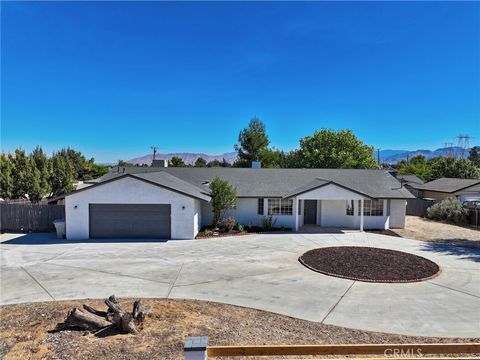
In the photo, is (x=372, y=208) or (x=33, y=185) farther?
(x=33, y=185)

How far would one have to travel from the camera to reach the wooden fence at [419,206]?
1152 inches

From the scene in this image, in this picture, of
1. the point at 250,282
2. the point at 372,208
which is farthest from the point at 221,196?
the point at 372,208

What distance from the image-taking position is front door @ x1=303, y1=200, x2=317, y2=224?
2334cm

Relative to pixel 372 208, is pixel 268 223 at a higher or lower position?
lower

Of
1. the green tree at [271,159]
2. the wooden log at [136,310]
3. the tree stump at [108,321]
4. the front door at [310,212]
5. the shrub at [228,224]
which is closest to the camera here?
the tree stump at [108,321]

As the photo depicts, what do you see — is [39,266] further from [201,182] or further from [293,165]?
[293,165]

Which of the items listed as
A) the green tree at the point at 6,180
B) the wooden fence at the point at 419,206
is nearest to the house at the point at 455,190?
the wooden fence at the point at 419,206

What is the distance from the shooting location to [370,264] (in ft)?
42.6

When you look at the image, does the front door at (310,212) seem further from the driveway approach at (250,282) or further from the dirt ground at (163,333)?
the dirt ground at (163,333)

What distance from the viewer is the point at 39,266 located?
1262 centimetres

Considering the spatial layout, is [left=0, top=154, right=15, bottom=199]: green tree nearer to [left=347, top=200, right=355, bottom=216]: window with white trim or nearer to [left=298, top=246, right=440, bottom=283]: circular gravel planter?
[left=298, top=246, right=440, bottom=283]: circular gravel planter

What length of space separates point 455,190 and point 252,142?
1371 inches

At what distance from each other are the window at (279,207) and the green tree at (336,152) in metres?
20.3

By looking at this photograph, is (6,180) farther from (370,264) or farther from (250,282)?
(370,264)
